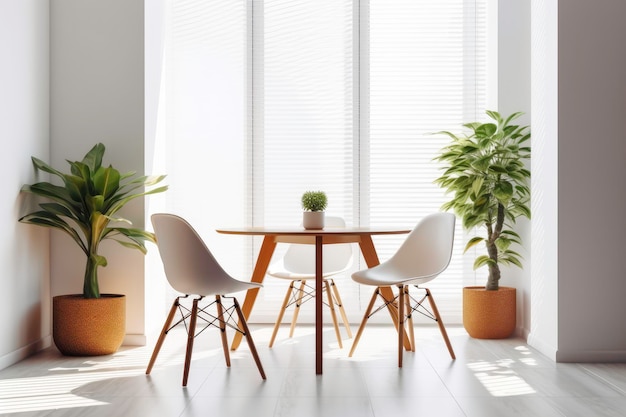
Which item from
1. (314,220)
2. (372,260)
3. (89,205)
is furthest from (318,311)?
(89,205)

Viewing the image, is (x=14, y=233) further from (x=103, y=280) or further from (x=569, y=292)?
(x=569, y=292)

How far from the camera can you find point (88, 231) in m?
3.93

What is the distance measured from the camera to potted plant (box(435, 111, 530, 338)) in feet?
14.1

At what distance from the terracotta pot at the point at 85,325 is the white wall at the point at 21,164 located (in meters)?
0.20

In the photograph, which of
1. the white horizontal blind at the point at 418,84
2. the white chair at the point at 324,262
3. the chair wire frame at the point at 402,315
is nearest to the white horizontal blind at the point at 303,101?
the white horizontal blind at the point at 418,84

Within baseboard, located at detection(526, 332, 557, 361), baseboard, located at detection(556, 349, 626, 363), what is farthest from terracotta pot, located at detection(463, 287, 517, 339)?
baseboard, located at detection(556, 349, 626, 363)

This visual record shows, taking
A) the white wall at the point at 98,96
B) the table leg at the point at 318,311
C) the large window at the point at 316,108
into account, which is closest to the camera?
the table leg at the point at 318,311

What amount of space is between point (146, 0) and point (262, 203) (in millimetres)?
1630

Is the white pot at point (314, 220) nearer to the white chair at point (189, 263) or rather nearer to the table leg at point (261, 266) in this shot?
the table leg at point (261, 266)

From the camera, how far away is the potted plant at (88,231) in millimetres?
3824

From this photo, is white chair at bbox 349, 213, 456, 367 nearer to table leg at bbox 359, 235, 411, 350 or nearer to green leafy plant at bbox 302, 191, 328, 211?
table leg at bbox 359, 235, 411, 350

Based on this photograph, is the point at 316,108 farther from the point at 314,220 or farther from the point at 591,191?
the point at 591,191

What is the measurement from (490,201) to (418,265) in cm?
89

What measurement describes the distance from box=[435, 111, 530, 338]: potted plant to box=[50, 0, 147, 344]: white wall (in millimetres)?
2021
